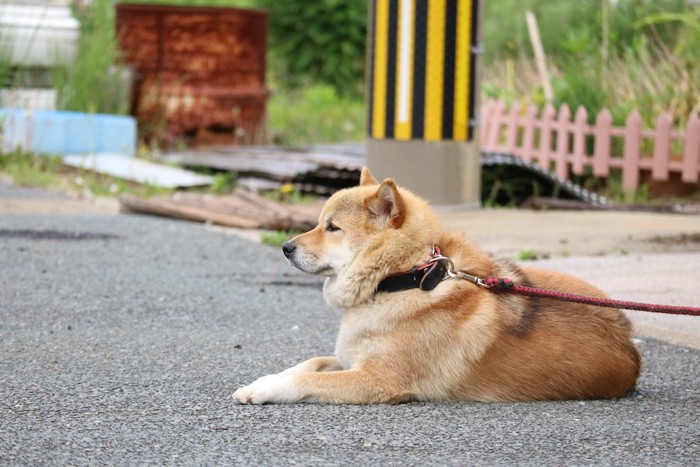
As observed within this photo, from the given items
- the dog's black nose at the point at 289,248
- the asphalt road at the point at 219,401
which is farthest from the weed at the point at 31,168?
the dog's black nose at the point at 289,248

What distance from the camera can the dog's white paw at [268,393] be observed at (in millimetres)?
3984

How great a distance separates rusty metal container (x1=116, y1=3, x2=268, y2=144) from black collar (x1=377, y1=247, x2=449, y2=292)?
11045mm

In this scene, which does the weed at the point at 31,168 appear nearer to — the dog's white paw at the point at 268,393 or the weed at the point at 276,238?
the weed at the point at 276,238

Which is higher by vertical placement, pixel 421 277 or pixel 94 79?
pixel 94 79

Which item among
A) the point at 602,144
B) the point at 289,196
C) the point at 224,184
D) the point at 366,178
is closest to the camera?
the point at 366,178

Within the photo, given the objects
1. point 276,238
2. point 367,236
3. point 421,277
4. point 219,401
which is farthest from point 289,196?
point 219,401

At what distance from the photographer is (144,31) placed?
48.6 ft

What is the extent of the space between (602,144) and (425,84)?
3.46 meters

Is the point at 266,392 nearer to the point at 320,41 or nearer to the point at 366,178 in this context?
the point at 366,178

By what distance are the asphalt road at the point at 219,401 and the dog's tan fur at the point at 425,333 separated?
9 centimetres

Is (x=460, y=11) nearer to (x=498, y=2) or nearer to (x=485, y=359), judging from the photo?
(x=485, y=359)

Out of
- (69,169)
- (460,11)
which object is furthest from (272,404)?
(69,169)

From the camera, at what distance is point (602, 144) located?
471 inches

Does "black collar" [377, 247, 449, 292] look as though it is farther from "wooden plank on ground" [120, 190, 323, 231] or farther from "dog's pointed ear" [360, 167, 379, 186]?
"wooden plank on ground" [120, 190, 323, 231]
